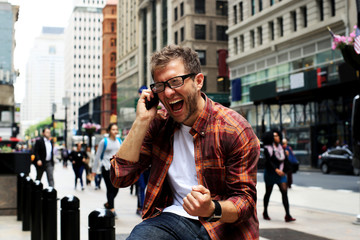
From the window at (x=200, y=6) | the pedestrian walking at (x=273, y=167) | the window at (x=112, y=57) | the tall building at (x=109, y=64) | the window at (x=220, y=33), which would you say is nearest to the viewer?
the pedestrian walking at (x=273, y=167)

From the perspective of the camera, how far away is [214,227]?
8.05 feet

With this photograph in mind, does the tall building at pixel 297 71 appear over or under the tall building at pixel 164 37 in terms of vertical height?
under

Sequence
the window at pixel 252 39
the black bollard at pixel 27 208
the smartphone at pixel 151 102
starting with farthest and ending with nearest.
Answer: the window at pixel 252 39, the black bollard at pixel 27 208, the smartphone at pixel 151 102

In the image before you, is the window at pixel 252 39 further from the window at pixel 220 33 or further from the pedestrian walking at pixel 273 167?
the pedestrian walking at pixel 273 167

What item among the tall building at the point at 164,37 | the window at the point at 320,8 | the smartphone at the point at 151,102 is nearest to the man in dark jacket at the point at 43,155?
the smartphone at the point at 151,102

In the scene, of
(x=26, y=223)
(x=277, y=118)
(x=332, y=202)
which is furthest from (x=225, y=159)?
(x=277, y=118)

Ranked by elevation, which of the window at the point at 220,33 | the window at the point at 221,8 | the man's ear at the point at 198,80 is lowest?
the man's ear at the point at 198,80

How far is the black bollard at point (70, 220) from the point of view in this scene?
4070mm

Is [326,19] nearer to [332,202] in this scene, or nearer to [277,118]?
[277,118]

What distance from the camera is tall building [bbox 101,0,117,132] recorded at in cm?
10419

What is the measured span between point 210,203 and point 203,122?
55 cm

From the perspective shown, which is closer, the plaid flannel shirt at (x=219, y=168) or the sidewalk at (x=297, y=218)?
the plaid flannel shirt at (x=219, y=168)

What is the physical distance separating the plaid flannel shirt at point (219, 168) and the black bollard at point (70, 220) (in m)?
1.54

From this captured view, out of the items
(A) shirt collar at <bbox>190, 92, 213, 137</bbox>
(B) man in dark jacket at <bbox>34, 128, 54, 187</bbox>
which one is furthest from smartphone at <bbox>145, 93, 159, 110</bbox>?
(B) man in dark jacket at <bbox>34, 128, 54, 187</bbox>
